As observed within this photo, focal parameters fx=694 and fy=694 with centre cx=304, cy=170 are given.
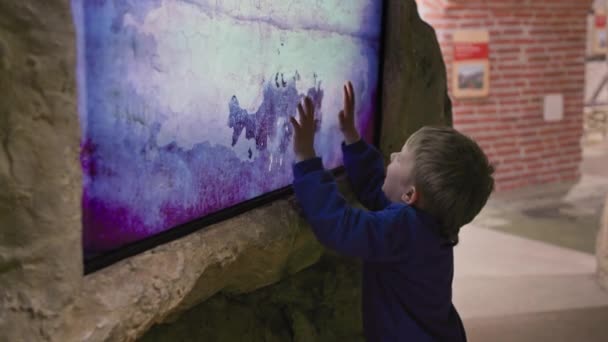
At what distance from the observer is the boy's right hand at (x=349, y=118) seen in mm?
2136

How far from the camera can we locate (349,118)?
2.14 m

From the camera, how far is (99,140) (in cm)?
127

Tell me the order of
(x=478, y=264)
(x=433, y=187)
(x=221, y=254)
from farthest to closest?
(x=478, y=264) → (x=433, y=187) → (x=221, y=254)

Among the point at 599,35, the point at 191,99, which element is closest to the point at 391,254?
the point at 191,99

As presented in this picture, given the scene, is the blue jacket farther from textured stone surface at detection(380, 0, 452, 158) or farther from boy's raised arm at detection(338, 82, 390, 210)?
textured stone surface at detection(380, 0, 452, 158)

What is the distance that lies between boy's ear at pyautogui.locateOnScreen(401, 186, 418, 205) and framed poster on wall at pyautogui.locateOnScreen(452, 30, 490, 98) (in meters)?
4.79

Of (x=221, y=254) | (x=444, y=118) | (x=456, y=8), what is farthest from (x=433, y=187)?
(x=456, y=8)

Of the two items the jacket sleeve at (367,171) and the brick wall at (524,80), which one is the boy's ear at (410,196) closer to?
the jacket sleeve at (367,171)

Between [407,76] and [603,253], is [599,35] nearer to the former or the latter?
[603,253]

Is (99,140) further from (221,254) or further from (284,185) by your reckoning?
(284,185)

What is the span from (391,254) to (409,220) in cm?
10

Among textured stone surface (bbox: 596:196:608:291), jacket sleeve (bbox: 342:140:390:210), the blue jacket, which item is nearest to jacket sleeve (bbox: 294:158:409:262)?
the blue jacket

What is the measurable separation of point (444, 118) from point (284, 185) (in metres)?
1.17

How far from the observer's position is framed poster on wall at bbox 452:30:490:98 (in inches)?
251
